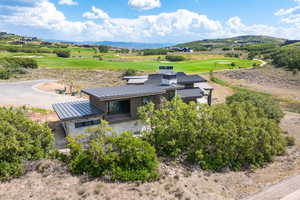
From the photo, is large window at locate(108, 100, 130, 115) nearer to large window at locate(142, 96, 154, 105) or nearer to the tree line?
large window at locate(142, 96, 154, 105)

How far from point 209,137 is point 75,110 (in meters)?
11.6

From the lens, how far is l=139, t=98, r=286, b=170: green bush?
13.9 meters

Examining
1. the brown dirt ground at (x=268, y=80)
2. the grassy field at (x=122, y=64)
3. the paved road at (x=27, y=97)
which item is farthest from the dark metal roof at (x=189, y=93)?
the grassy field at (x=122, y=64)

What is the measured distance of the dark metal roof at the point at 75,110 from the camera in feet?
56.0

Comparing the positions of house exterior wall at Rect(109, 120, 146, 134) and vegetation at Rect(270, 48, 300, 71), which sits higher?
vegetation at Rect(270, 48, 300, 71)

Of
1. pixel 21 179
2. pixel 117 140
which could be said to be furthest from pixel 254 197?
pixel 21 179

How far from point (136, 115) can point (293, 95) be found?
136ft

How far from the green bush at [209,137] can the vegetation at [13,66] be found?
145 feet

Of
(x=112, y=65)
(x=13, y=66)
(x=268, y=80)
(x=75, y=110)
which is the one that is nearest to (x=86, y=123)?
(x=75, y=110)

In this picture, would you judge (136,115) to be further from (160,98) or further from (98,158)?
(98,158)

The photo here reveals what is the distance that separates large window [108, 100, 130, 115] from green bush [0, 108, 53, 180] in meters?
6.58

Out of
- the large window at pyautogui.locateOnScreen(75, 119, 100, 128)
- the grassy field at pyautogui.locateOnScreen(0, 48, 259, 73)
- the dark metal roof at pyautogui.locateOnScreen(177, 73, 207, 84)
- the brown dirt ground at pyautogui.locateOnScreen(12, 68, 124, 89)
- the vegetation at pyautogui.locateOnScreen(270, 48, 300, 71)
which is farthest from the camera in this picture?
the grassy field at pyautogui.locateOnScreen(0, 48, 259, 73)

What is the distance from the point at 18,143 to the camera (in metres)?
11.4

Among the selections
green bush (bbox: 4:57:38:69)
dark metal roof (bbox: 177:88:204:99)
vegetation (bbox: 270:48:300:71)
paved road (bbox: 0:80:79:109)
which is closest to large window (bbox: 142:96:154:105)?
dark metal roof (bbox: 177:88:204:99)
